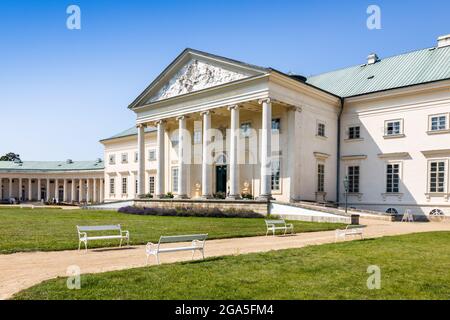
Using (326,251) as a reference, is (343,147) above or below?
above

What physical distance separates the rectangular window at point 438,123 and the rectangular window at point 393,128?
2.37 meters

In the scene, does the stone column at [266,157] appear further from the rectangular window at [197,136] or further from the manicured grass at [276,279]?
the manicured grass at [276,279]

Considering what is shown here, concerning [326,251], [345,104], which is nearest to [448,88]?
[345,104]

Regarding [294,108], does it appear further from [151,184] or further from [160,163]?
[151,184]

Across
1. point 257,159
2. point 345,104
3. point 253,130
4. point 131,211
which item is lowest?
point 131,211

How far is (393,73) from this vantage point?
115 ft

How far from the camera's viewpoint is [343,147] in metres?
35.4

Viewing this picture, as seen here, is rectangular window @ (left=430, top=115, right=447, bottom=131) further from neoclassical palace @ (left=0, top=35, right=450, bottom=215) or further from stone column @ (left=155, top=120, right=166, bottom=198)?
stone column @ (left=155, top=120, right=166, bottom=198)

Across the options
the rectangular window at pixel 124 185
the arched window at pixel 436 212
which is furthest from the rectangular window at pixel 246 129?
the rectangular window at pixel 124 185

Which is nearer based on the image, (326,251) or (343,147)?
(326,251)

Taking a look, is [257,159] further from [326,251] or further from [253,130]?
[326,251]

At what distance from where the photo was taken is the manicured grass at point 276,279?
7145mm

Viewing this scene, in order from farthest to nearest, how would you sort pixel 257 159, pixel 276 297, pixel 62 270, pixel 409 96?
pixel 257 159 → pixel 409 96 → pixel 62 270 → pixel 276 297

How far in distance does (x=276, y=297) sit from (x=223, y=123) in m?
31.6
